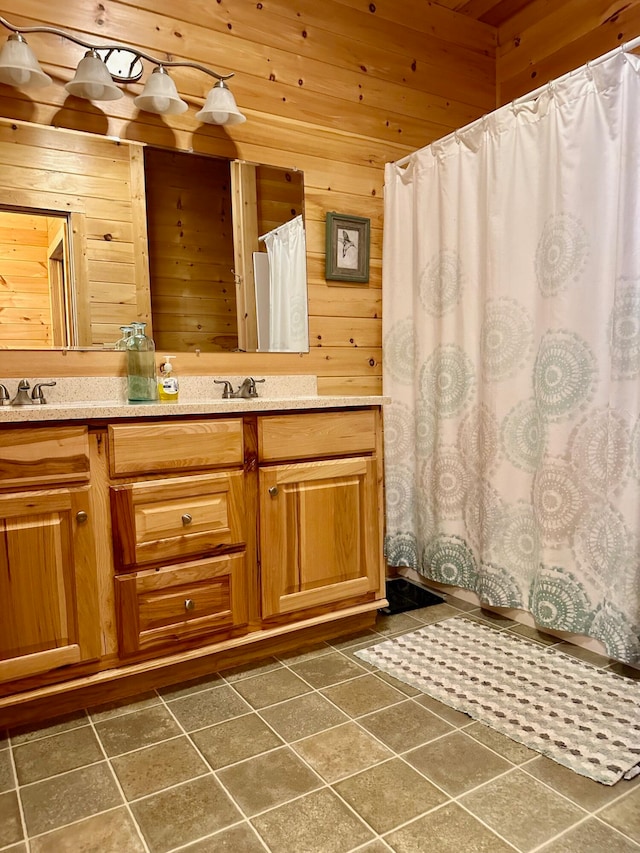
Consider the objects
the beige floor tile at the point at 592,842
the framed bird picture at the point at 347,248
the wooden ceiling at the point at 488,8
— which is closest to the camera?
the beige floor tile at the point at 592,842

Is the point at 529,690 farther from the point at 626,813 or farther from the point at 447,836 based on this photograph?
the point at 447,836

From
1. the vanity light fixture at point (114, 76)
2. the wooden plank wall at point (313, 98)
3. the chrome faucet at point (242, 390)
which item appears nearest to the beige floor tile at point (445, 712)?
the chrome faucet at point (242, 390)

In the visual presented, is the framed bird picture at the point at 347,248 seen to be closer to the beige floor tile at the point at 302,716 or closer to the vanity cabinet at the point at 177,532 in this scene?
the vanity cabinet at the point at 177,532

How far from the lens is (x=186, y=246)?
86.4 inches

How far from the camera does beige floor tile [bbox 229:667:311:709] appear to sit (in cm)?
172

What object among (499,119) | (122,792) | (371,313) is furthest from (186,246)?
(122,792)

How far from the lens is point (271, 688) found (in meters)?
1.79

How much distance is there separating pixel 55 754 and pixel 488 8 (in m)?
3.39

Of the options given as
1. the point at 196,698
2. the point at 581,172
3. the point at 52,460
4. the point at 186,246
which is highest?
the point at 581,172

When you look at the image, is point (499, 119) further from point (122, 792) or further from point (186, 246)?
point (122, 792)

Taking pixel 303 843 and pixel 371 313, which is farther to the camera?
pixel 371 313

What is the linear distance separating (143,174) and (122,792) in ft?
6.18

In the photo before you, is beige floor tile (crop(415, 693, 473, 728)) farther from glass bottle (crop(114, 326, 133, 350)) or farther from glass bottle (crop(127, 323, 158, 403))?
glass bottle (crop(114, 326, 133, 350))

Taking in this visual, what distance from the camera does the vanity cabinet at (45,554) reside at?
5.00 feet
